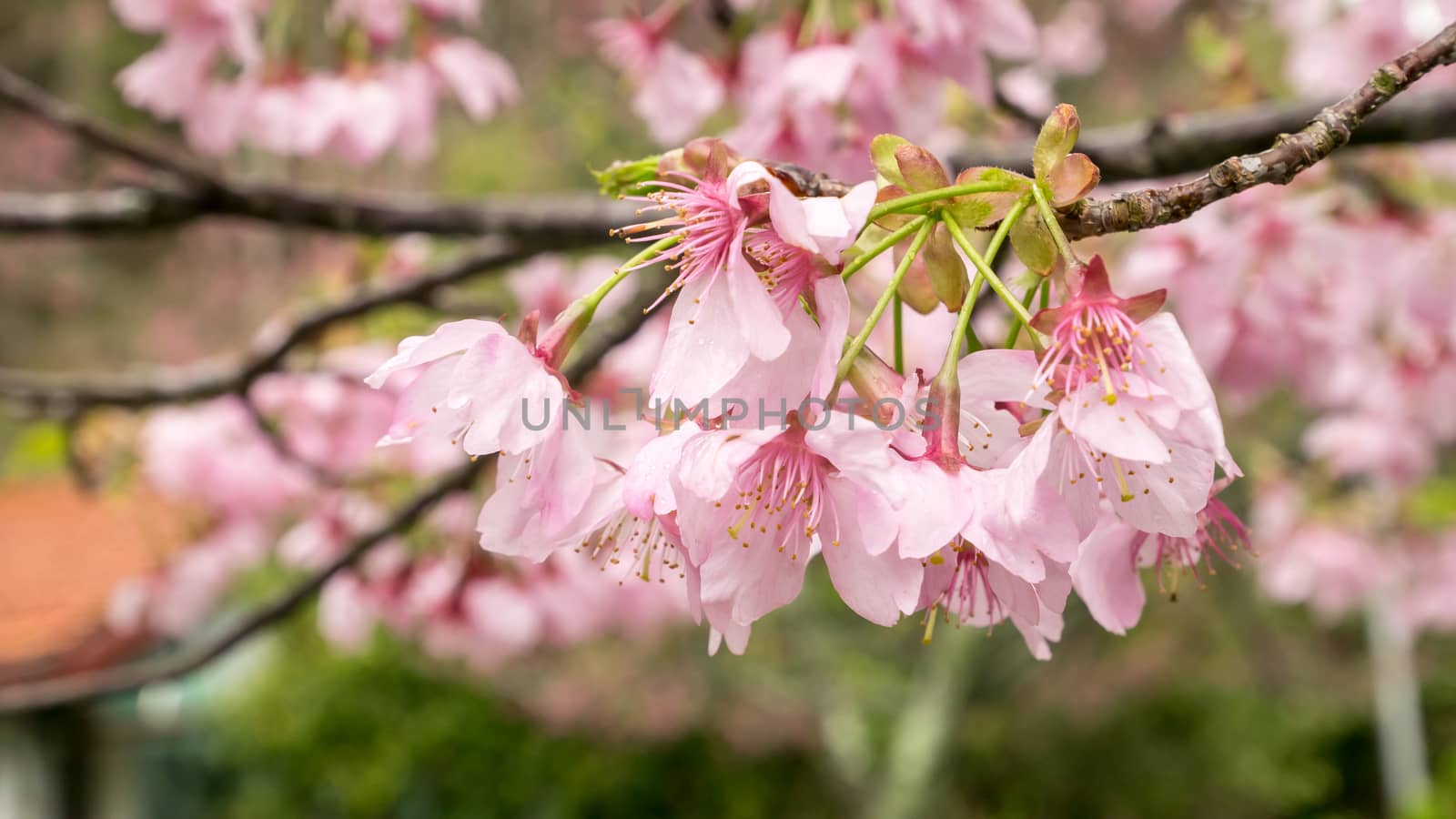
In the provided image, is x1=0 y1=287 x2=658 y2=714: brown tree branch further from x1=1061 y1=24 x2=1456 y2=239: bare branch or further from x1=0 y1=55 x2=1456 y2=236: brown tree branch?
x1=1061 y1=24 x2=1456 y2=239: bare branch

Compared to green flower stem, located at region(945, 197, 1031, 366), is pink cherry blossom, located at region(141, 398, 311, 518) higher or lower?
lower

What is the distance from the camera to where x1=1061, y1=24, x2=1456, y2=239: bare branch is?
43 centimetres

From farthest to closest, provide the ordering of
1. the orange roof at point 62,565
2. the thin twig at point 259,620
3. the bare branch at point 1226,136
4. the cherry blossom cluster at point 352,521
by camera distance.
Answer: the orange roof at point 62,565
the cherry blossom cluster at point 352,521
the thin twig at point 259,620
the bare branch at point 1226,136

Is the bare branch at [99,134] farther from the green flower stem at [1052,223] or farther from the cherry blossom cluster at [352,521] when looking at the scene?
the green flower stem at [1052,223]

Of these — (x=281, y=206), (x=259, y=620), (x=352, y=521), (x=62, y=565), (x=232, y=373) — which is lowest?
(x=62, y=565)

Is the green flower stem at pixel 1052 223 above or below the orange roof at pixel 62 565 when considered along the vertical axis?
above

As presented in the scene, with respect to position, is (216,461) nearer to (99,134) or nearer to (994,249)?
(99,134)

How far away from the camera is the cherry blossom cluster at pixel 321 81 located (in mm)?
1335

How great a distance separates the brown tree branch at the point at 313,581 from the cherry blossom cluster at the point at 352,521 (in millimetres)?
99

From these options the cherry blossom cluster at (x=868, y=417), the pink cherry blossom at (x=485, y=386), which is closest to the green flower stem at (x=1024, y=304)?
the cherry blossom cluster at (x=868, y=417)

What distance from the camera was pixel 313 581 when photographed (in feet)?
4.40

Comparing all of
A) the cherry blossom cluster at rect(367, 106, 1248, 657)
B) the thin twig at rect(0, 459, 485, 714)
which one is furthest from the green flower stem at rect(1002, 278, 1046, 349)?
the thin twig at rect(0, 459, 485, 714)

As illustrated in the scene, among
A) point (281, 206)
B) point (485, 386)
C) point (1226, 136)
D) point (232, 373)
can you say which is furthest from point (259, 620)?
point (1226, 136)

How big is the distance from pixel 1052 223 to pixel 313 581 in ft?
3.83
